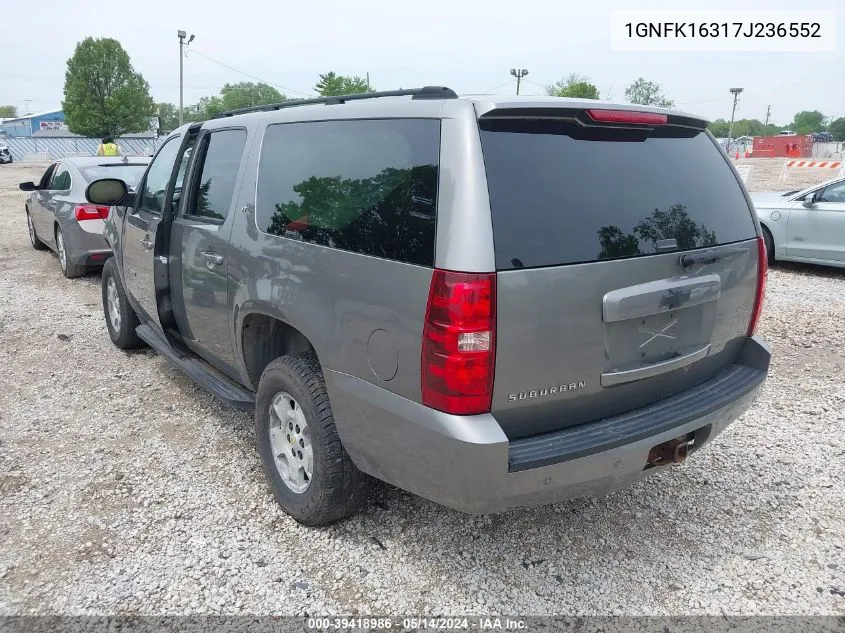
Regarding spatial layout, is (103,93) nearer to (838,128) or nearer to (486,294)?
(486,294)

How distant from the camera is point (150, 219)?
432 cm

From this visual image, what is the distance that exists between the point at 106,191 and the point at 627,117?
149 inches

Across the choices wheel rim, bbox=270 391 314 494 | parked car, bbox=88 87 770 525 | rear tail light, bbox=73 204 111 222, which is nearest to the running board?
parked car, bbox=88 87 770 525

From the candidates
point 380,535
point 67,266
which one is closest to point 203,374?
point 380,535

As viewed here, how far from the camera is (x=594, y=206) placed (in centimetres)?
243

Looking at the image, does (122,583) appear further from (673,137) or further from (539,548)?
(673,137)

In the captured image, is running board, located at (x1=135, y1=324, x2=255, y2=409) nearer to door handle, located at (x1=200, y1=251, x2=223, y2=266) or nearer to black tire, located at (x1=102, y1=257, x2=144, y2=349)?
black tire, located at (x1=102, y1=257, x2=144, y2=349)

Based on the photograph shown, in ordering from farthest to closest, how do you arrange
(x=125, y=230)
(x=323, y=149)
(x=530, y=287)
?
(x=125, y=230) → (x=323, y=149) → (x=530, y=287)

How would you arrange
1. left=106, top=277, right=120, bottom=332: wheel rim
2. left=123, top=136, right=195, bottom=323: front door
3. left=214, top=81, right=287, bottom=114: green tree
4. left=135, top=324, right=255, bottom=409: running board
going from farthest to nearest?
left=214, top=81, right=287, bottom=114: green tree → left=106, top=277, right=120, bottom=332: wheel rim → left=123, top=136, right=195, bottom=323: front door → left=135, top=324, right=255, bottom=409: running board

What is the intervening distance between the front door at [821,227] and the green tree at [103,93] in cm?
5874

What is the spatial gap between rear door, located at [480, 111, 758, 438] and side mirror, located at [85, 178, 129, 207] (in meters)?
3.48

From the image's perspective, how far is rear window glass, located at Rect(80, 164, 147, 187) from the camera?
8039 millimetres

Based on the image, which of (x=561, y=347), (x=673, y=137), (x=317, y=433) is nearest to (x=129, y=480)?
(x=317, y=433)

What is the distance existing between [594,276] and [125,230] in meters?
3.90
